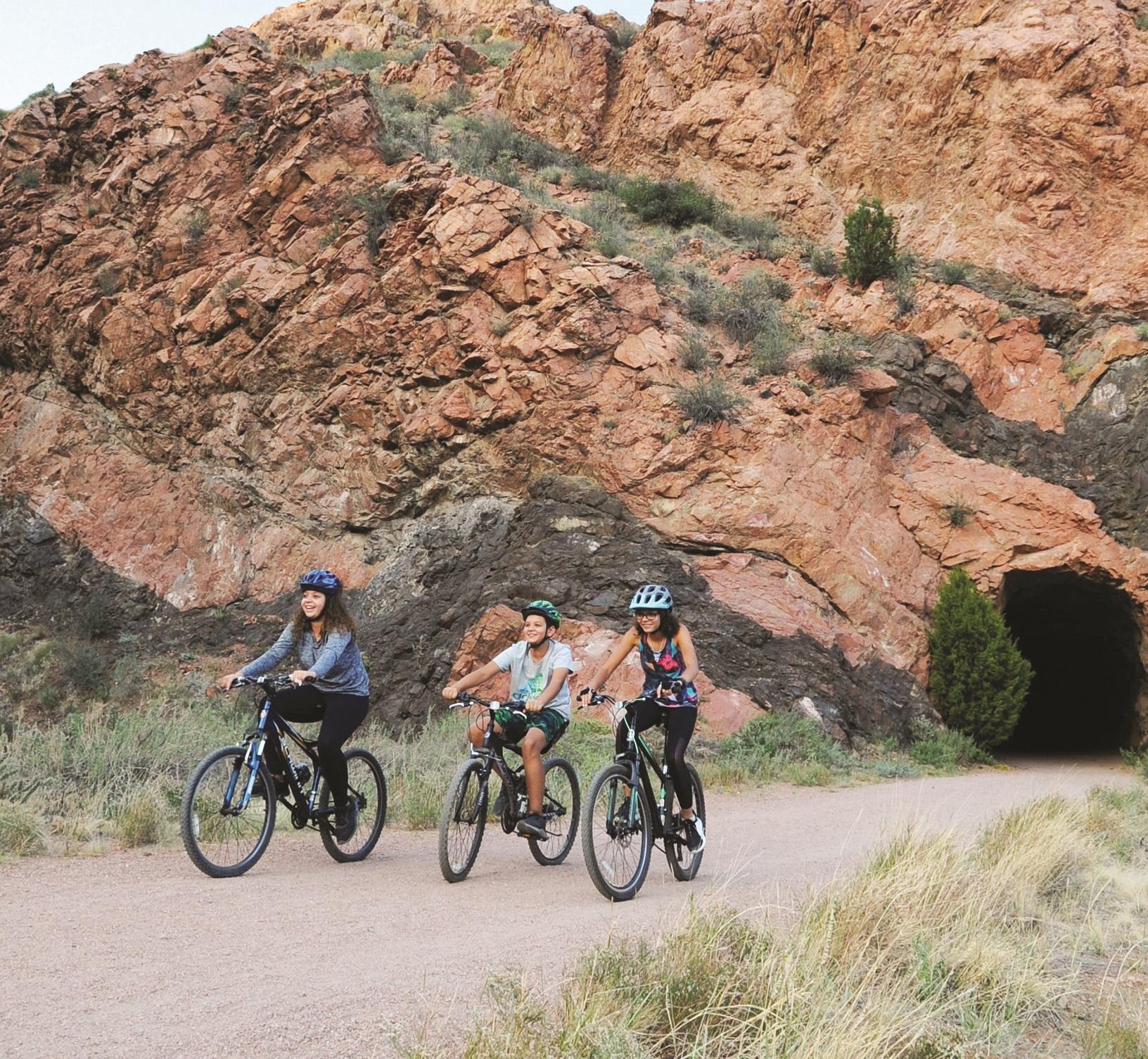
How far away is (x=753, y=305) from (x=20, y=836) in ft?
65.3

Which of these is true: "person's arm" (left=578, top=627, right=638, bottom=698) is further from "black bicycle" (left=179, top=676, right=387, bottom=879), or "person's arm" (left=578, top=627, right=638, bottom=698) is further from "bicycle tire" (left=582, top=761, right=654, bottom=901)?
"black bicycle" (left=179, top=676, right=387, bottom=879)

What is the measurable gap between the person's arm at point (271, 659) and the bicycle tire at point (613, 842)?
2.36 m

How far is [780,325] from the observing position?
22500 mm

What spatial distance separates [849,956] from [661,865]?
11.9ft

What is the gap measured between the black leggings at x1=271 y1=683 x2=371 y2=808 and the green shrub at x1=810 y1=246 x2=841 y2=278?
2194 cm

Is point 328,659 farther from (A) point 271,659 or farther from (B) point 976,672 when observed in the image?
(B) point 976,672

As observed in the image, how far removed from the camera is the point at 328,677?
6727 millimetres

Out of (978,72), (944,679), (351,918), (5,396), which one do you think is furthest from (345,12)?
(351,918)

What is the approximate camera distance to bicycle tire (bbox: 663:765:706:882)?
6.53m

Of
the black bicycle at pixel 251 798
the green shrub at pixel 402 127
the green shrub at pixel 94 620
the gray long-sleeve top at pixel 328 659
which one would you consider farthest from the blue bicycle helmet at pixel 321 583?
the green shrub at pixel 402 127

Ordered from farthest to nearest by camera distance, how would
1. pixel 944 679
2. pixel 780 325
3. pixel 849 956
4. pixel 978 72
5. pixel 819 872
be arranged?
pixel 978 72 < pixel 780 325 < pixel 944 679 < pixel 819 872 < pixel 849 956

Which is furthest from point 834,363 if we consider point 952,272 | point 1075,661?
point 1075,661

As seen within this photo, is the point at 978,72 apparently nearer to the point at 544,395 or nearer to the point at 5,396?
the point at 544,395

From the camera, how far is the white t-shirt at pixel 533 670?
6.75m
